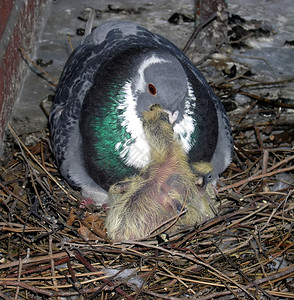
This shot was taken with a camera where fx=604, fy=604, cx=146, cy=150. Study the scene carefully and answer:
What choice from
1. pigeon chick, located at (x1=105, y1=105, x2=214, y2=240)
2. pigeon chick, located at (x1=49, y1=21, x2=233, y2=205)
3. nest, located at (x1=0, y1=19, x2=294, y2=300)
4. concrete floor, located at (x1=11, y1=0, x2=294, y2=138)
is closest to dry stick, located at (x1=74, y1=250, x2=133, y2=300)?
nest, located at (x1=0, y1=19, x2=294, y2=300)

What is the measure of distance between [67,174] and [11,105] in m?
1.28

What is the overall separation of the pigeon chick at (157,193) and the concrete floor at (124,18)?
1.59 metres

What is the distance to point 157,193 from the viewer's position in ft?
12.0

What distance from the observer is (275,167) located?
4.07 m

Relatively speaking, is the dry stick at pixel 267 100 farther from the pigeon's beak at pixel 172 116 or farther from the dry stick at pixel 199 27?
the pigeon's beak at pixel 172 116

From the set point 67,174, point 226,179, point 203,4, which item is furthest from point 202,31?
point 67,174

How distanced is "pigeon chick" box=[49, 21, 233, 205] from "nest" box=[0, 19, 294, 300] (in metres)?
0.23

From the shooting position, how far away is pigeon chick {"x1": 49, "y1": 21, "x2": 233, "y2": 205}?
3.74m

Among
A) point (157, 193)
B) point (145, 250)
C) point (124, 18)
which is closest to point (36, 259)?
point (145, 250)

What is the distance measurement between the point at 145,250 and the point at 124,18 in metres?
3.30

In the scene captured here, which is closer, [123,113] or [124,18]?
[123,113]

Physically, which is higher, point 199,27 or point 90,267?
point 199,27

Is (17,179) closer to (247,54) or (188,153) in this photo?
(188,153)

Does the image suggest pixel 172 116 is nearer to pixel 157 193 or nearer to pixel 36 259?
pixel 157 193
